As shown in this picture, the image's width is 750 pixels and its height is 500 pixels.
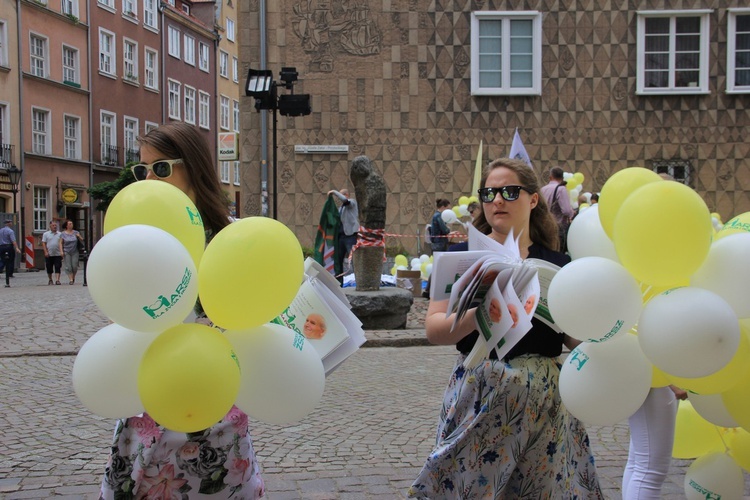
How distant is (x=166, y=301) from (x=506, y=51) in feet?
60.3

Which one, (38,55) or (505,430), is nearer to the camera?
(505,430)

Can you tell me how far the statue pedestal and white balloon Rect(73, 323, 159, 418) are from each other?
8.09 m

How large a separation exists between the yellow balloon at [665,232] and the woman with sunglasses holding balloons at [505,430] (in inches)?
22.7

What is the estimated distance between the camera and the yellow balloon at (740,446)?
3068 mm

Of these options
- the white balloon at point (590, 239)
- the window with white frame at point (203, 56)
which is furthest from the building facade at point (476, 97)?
the window with white frame at point (203, 56)

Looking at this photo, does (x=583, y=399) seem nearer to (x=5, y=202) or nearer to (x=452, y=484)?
(x=452, y=484)

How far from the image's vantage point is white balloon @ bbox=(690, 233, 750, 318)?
7.94 ft

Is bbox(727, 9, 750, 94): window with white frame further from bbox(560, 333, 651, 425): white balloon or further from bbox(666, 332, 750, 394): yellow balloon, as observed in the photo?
bbox(560, 333, 651, 425): white balloon

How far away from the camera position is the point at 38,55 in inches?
1337

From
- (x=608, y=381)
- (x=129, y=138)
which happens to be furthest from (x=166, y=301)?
(x=129, y=138)

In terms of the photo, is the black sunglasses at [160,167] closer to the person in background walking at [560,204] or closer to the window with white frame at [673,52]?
the person in background walking at [560,204]

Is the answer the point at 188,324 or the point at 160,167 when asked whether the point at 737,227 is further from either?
the point at 160,167

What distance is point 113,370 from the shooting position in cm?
225

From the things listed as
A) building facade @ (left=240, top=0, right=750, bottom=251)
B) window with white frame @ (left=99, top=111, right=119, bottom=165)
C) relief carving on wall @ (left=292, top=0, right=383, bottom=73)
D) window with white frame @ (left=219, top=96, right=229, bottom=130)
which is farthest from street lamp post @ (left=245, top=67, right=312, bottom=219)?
window with white frame @ (left=219, top=96, right=229, bottom=130)
